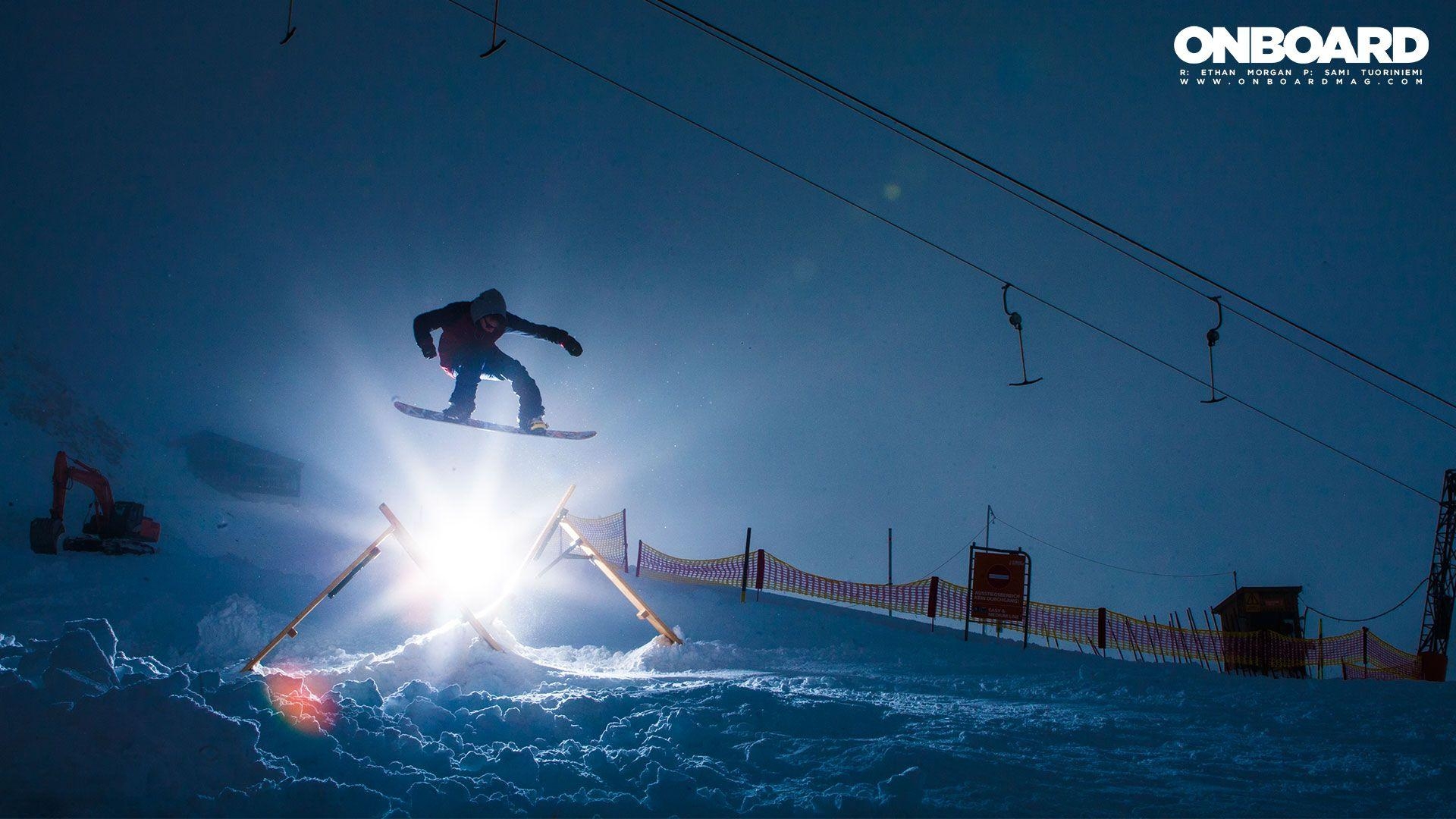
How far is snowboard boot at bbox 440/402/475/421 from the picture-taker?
9352 mm

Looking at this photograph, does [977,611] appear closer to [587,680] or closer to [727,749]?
[587,680]

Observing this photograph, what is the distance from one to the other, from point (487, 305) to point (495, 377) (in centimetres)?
142

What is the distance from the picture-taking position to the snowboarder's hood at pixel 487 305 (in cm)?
848

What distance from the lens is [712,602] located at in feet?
58.5

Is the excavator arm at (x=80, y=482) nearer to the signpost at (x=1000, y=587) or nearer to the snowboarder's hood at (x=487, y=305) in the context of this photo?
the snowboarder's hood at (x=487, y=305)

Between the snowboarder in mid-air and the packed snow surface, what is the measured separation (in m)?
3.09

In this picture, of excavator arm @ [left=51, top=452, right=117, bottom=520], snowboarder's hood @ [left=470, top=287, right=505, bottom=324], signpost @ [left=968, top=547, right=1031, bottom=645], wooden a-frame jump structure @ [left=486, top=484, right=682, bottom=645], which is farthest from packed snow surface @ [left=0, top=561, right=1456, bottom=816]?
excavator arm @ [left=51, top=452, right=117, bottom=520]

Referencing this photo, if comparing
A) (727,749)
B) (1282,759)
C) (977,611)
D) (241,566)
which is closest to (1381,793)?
(1282,759)

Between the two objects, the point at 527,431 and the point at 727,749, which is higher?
the point at 527,431

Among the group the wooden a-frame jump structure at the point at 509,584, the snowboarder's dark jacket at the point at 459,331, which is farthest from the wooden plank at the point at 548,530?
the snowboarder's dark jacket at the point at 459,331

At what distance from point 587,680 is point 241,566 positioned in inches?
646

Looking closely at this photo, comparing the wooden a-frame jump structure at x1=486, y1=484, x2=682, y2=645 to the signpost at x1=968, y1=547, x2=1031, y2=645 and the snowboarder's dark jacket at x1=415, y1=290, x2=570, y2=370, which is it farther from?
the signpost at x1=968, y1=547, x2=1031, y2=645

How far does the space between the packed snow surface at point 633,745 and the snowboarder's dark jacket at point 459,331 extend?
11.3 feet

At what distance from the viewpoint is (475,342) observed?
8.85 meters
